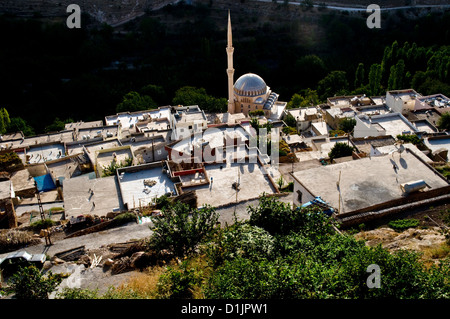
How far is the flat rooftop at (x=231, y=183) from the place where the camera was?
19.3 meters

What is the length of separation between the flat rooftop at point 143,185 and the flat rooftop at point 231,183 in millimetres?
1530

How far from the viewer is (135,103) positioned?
139 ft

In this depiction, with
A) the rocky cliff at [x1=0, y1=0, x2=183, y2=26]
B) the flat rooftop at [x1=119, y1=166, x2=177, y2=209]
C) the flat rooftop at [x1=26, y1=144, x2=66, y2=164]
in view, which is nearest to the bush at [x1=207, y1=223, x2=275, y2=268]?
the flat rooftop at [x1=119, y1=166, x2=177, y2=209]

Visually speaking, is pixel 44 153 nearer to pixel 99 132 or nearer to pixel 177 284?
pixel 99 132

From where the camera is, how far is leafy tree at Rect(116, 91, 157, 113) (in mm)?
41531

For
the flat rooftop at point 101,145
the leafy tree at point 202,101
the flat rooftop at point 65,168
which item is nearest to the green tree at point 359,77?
the leafy tree at point 202,101

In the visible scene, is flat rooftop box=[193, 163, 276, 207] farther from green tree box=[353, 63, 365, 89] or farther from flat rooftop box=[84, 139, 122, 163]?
green tree box=[353, 63, 365, 89]

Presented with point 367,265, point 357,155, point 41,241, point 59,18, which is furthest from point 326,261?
point 59,18

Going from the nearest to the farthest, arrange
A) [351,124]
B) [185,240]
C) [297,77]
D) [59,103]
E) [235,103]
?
[185,240] → [351,124] → [235,103] → [59,103] → [297,77]

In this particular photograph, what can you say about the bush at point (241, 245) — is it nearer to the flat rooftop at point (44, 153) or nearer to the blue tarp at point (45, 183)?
the blue tarp at point (45, 183)
